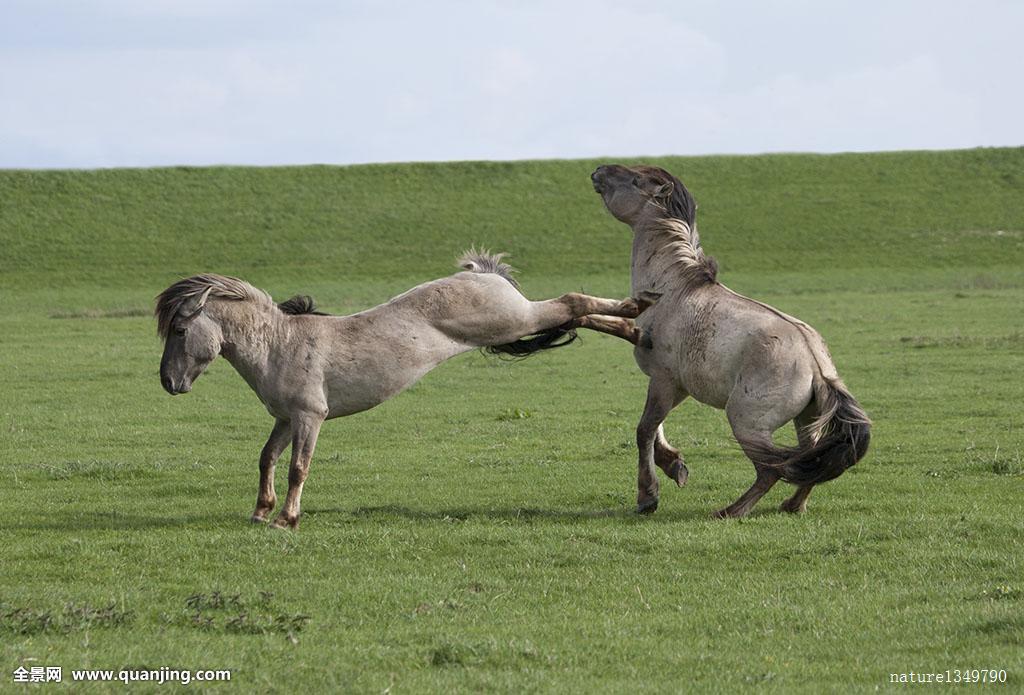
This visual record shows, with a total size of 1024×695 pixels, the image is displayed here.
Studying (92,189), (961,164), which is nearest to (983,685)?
(92,189)

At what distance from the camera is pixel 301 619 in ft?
23.7

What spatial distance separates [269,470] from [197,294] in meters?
1.55

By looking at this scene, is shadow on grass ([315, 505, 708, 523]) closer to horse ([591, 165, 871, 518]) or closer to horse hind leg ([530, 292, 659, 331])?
horse ([591, 165, 871, 518])

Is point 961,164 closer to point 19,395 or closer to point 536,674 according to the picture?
point 19,395

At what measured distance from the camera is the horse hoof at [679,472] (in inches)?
434

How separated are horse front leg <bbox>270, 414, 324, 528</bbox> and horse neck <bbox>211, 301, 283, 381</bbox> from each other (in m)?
0.58

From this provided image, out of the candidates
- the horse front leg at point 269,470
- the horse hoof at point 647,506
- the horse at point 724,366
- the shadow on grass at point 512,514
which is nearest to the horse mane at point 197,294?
the horse front leg at point 269,470

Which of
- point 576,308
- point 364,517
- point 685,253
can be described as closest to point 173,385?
point 364,517

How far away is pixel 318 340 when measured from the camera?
34.3 feet

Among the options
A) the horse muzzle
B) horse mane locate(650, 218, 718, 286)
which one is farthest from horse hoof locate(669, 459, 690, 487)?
A: the horse muzzle

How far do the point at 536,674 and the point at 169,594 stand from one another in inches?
112

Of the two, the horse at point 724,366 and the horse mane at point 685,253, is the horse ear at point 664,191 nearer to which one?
the horse at point 724,366

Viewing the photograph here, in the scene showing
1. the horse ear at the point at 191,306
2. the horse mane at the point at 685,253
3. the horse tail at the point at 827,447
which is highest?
the horse mane at the point at 685,253

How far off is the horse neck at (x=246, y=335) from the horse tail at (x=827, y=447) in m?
3.97
